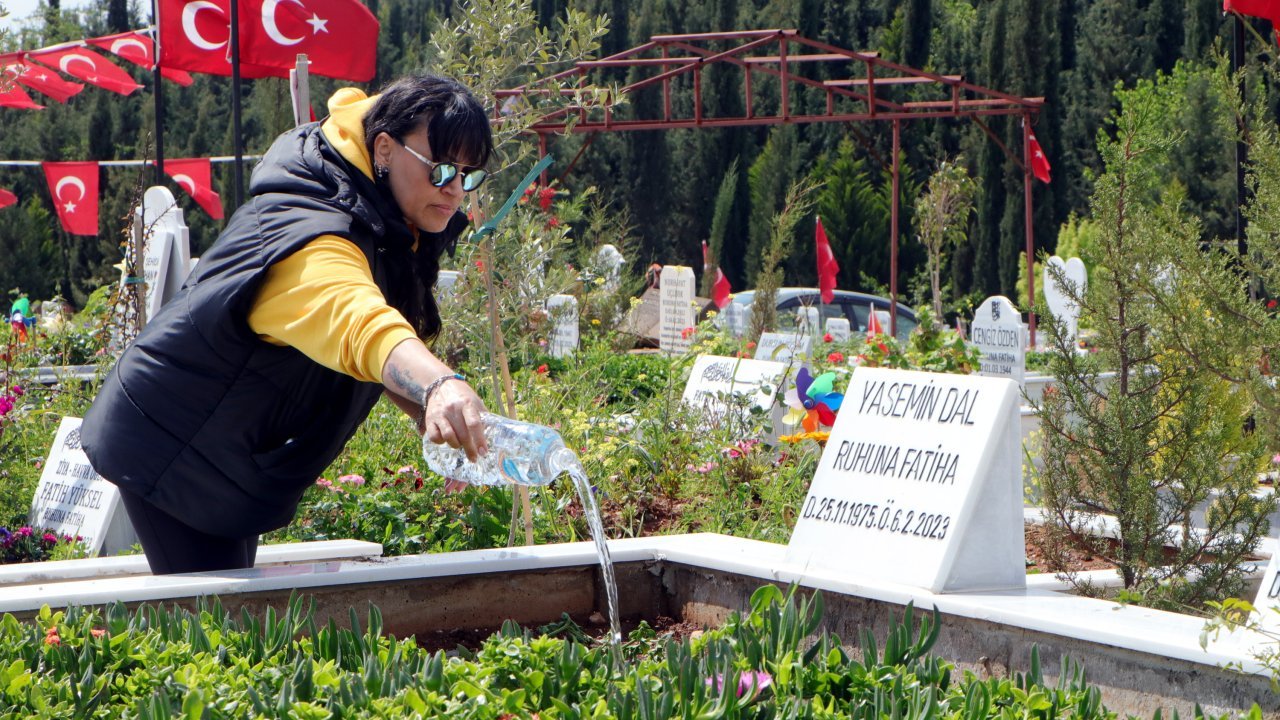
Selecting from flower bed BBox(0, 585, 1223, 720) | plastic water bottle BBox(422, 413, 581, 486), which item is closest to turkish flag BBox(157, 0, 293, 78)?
plastic water bottle BBox(422, 413, 581, 486)

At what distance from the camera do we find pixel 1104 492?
11.8 ft

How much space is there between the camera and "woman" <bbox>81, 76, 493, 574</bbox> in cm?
239

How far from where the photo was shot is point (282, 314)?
7.63 ft

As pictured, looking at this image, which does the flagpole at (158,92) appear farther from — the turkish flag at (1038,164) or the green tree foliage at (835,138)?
the green tree foliage at (835,138)

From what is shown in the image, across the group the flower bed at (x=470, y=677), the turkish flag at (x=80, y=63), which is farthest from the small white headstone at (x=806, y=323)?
the flower bed at (x=470, y=677)

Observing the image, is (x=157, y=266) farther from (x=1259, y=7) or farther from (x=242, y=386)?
(x=1259, y=7)

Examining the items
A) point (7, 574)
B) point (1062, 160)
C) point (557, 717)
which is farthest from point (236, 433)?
point (1062, 160)

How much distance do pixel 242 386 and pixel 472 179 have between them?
1.92 ft

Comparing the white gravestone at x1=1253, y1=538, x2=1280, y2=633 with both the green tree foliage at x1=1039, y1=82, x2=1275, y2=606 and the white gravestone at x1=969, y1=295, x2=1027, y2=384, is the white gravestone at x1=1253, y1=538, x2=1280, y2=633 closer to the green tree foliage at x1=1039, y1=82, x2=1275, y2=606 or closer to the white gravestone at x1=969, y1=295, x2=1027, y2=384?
the green tree foliage at x1=1039, y1=82, x2=1275, y2=606

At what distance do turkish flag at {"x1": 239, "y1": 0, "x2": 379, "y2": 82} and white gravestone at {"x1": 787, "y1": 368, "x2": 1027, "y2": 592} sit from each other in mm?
6489

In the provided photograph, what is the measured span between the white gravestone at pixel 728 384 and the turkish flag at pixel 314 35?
3514 millimetres

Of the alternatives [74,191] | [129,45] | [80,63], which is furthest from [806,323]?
[74,191]

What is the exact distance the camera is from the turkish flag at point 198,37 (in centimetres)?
859

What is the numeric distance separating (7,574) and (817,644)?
2334 millimetres
